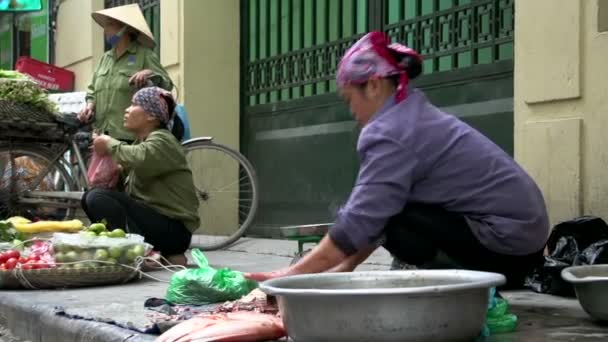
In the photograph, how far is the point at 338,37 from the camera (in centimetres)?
716

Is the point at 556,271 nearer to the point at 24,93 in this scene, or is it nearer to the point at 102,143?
the point at 102,143

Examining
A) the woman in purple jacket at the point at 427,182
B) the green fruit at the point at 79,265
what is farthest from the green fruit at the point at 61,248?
the woman in purple jacket at the point at 427,182

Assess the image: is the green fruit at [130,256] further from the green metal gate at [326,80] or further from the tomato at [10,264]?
the green metal gate at [326,80]

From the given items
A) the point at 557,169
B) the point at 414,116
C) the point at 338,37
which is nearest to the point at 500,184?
the point at 414,116

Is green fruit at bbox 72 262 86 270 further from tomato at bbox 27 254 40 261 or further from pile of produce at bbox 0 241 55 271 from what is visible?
tomato at bbox 27 254 40 261

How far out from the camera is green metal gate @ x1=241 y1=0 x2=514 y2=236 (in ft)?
18.5

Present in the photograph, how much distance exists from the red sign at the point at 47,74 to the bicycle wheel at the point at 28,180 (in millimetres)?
3617

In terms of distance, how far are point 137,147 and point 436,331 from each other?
291 centimetres

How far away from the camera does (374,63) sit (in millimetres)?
3119

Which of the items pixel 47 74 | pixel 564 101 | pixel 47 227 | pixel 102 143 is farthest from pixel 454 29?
pixel 47 74

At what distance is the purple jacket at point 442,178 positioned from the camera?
116 inches

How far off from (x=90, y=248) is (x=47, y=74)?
627 cm

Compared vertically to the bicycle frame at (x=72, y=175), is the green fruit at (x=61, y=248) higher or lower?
lower

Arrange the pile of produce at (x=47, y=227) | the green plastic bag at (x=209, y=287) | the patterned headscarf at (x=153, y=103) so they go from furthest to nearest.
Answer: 1. the pile of produce at (x=47, y=227)
2. the patterned headscarf at (x=153, y=103)
3. the green plastic bag at (x=209, y=287)
